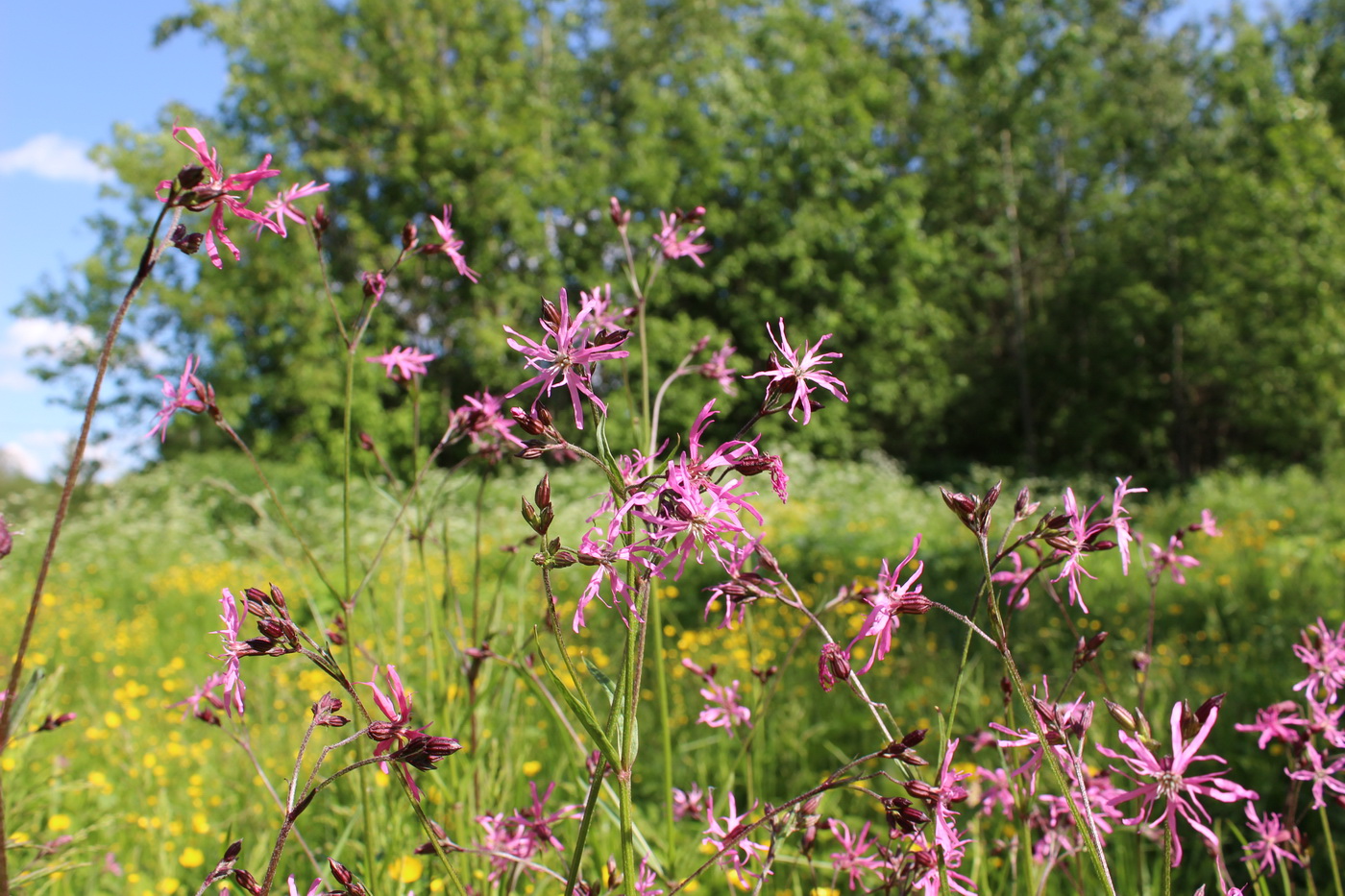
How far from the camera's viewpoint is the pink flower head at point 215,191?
727 millimetres

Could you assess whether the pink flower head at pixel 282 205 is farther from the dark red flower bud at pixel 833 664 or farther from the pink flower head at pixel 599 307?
the dark red flower bud at pixel 833 664

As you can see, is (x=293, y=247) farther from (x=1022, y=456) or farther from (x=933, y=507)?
(x=1022, y=456)

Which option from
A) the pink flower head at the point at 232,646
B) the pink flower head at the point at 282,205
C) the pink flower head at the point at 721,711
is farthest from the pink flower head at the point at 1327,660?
the pink flower head at the point at 282,205

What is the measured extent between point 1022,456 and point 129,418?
16.5 meters

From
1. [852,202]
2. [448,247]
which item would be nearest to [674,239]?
[448,247]

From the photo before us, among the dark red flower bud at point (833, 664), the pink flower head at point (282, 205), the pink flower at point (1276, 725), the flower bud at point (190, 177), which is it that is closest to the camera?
the flower bud at point (190, 177)

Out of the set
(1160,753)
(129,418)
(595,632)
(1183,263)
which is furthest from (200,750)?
(1183,263)

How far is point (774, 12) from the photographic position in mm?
15891

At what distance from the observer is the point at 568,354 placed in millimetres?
806

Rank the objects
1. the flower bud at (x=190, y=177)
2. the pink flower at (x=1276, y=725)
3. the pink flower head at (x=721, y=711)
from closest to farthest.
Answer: the flower bud at (x=190, y=177) → the pink flower at (x=1276, y=725) → the pink flower head at (x=721, y=711)

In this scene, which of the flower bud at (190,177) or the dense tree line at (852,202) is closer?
the flower bud at (190,177)

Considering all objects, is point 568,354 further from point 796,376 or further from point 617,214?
point 617,214

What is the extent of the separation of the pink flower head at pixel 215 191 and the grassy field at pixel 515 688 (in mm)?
444

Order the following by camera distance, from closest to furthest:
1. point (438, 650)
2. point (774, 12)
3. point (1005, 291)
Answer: point (438, 650) → point (774, 12) → point (1005, 291)
